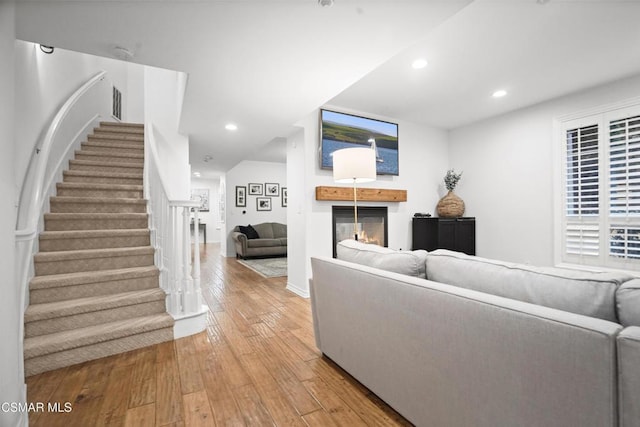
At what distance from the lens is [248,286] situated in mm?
4133

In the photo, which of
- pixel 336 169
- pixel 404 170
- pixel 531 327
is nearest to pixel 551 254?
pixel 404 170

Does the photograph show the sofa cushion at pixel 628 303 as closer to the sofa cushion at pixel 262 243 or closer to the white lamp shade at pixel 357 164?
the white lamp shade at pixel 357 164

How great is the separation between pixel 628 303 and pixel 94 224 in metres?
3.96

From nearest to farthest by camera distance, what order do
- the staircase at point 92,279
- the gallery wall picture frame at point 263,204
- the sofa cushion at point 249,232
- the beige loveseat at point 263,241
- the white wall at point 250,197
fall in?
1. the staircase at point 92,279
2. the beige loveseat at point 263,241
3. the sofa cushion at point 249,232
4. the white wall at point 250,197
5. the gallery wall picture frame at point 263,204

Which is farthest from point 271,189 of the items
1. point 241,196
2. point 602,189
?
point 602,189

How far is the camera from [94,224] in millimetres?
3021

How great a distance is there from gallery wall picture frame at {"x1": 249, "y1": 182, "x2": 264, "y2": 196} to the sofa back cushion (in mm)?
6696

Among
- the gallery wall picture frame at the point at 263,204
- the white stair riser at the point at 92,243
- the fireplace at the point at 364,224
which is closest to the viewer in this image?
the white stair riser at the point at 92,243

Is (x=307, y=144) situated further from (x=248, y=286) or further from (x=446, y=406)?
(x=446, y=406)

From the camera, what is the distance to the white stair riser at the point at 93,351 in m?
1.86

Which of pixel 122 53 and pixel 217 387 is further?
pixel 122 53

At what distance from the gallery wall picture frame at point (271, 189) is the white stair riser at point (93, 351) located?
5656mm

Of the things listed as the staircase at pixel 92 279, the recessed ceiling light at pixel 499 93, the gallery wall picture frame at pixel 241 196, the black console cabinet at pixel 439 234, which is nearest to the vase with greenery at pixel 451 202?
the black console cabinet at pixel 439 234

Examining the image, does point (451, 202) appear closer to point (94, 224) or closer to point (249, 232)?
point (249, 232)
